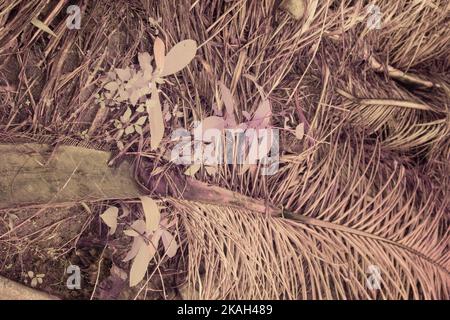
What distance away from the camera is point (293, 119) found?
1402 mm

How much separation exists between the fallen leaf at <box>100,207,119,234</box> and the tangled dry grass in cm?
11

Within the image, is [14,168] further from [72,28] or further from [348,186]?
[348,186]

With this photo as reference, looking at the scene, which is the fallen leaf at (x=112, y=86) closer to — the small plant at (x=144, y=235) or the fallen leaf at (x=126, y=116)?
the fallen leaf at (x=126, y=116)

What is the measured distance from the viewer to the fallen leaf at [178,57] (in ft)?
4.25

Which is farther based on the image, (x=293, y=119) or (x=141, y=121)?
(x=293, y=119)

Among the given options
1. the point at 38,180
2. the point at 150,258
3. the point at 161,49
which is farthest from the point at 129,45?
the point at 150,258

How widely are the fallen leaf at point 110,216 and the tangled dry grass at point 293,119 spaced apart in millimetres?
111

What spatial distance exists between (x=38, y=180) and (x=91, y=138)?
0.55 feet

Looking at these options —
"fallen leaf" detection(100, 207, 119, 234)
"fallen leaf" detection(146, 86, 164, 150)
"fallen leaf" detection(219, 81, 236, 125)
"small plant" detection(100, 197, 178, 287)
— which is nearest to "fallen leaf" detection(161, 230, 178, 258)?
"small plant" detection(100, 197, 178, 287)

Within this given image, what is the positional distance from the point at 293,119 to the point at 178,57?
0.37m

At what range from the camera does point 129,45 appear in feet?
4.26

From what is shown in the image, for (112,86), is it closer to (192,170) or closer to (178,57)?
(178,57)

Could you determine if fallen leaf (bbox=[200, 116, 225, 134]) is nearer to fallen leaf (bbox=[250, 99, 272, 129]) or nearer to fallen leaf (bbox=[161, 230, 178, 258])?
fallen leaf (bbox=[250, 99, 272, 129])

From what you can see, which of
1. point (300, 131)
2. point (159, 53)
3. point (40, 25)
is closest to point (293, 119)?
point (300, 131)
